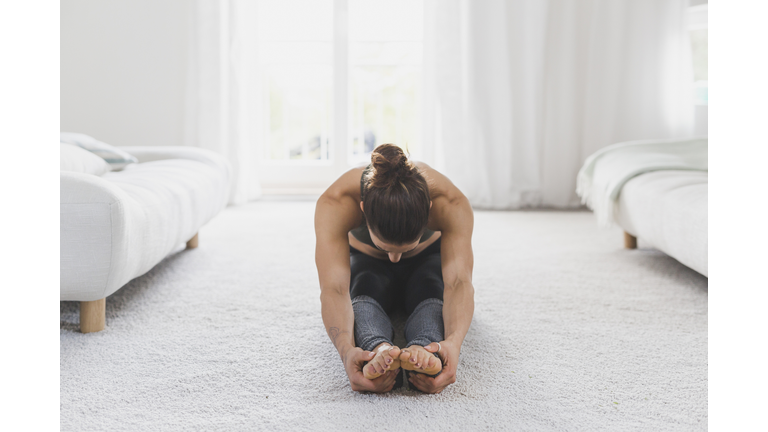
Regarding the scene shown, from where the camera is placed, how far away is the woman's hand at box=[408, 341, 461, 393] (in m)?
1.02

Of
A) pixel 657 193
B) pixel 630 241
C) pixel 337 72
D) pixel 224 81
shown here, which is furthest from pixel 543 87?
pixel 224 81

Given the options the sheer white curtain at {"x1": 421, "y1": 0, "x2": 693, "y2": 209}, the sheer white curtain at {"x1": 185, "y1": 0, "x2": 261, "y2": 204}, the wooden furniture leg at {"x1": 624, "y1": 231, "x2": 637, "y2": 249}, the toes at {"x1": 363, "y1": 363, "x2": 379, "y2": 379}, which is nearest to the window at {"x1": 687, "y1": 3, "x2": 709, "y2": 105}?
the sheer white curtain at {"x1": 421, "y1": 0, "x2": 693, "y2": 209}

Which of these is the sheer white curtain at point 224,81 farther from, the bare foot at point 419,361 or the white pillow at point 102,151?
the bare foot at point 419,361

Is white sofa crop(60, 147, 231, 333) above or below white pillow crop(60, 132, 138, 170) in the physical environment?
below

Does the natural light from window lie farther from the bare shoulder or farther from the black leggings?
the bare shoulder

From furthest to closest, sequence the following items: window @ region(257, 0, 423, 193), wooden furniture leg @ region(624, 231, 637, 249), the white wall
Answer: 1. window @ region(257, 0, 423, 193)
2. the white wall
3. wooden furniture leg @ region(624, 231, 637, 249)

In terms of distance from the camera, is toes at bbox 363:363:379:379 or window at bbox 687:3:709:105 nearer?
toes at bbox 363:363:379:379

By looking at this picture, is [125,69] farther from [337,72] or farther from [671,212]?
[671,212]

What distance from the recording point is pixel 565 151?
11.9ft

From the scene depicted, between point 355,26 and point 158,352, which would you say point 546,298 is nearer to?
point 158,352

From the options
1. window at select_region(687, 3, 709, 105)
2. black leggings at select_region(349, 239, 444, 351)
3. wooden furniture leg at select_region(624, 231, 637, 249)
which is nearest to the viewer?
black leggings at select_region(349, 239, 444, 351)

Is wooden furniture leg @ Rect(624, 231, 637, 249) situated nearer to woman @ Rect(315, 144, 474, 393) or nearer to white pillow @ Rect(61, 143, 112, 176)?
woman @ Rect(315, 144, 474, 393)

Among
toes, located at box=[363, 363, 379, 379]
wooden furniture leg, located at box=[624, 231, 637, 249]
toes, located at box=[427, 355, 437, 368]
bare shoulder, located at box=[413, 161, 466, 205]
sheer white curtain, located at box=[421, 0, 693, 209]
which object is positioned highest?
sheer white curtain, located at box=[421, 0, 693, 209]

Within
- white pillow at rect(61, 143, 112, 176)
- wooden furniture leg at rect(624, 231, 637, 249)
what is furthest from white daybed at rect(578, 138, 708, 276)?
white pillow at rect(61, 143, 112, 176)
